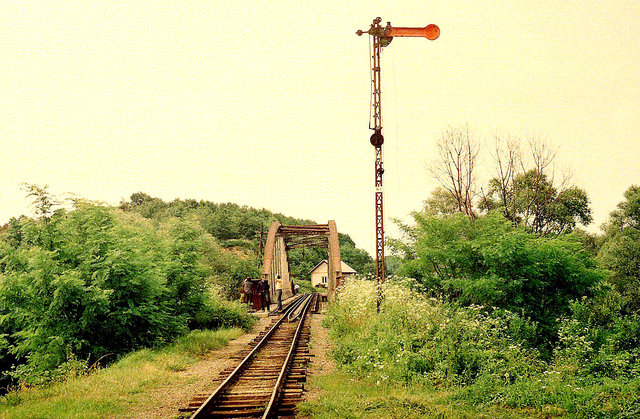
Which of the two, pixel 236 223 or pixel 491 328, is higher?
pixel 236 223

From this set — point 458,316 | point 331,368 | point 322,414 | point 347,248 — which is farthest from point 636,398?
point 347,248

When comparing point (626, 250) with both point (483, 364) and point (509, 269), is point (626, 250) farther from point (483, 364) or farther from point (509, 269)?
point (483, 364)

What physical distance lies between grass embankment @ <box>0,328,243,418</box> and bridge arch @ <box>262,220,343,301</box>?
13.1m

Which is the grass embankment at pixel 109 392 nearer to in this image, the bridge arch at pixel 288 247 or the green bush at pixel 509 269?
the green bush at pixel 509 269

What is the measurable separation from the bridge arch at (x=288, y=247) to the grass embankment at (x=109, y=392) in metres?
13.1

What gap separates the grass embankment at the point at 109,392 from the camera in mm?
7051

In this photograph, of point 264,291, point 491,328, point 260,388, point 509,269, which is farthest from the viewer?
point 264,291

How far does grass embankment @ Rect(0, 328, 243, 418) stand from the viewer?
7051mm

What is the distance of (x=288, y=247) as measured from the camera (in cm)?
4291

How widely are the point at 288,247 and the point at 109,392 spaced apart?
34.9m

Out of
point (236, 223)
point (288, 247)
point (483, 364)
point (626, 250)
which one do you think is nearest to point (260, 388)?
point (483, 364)

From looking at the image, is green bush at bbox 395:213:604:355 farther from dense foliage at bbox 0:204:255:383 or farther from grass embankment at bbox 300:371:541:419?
dense foliage at bbox 0:204:255:383

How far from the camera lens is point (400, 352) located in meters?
9.22

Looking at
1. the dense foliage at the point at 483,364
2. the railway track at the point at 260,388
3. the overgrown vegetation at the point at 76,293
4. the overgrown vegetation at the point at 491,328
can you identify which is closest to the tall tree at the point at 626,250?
the overgrown vegetation at the point at 491,328
